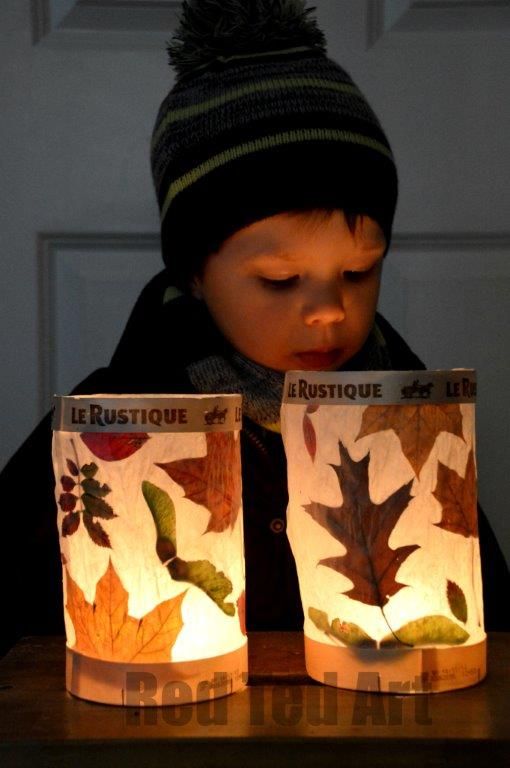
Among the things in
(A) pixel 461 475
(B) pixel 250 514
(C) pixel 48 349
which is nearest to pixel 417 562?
(A) pixel 461 475

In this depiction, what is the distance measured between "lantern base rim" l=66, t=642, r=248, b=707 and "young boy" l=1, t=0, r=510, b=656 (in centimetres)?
26

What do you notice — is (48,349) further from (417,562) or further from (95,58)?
(417,562)

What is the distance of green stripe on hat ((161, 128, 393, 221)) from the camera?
0.76m

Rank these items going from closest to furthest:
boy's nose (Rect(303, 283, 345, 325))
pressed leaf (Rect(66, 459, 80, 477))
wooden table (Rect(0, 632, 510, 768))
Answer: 1. wooden table (Rect(0, 632, 510, 768))
2. pressed leaf (Rect(66, 459, 80, 477))
3. boy's nose (Rect(303, 283, 345, 325))

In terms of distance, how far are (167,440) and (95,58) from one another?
668 mm

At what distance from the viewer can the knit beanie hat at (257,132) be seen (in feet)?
2.50

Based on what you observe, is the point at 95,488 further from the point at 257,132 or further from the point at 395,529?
the point at 257,132

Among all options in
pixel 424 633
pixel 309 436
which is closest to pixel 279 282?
pixel 309 436

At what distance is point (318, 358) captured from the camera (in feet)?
2.63

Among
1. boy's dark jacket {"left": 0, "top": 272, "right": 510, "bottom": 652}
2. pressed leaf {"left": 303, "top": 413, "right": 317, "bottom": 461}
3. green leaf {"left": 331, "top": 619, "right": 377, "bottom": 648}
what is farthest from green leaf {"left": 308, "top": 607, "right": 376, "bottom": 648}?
boy's dark jacket {"left": 0, "top": 272, "right": 510, "bottom": 652}

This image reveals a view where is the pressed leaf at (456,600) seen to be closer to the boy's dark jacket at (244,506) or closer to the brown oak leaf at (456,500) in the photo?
the brown oak leaf at (456,500)

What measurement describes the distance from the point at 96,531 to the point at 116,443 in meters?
0.06

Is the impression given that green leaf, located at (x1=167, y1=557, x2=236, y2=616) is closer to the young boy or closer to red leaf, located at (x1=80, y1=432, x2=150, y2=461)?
red leaf, located at (x1=80, y1=432, x2=150, y2=461)

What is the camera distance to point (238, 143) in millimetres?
769
